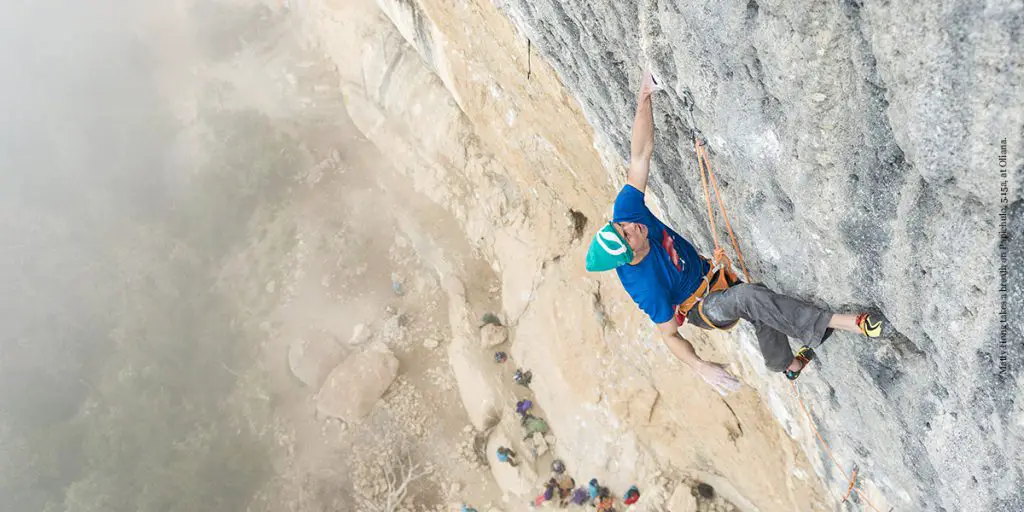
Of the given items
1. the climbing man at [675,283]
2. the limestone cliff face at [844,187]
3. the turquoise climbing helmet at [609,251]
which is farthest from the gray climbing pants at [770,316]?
the turquoise climbing helmet at [609,251]

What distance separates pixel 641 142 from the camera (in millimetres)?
3654

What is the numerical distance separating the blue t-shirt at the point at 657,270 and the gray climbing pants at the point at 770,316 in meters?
0.20

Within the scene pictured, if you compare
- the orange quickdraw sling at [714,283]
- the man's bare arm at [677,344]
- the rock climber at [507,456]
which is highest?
the orange quickdraw sling at [714,283]

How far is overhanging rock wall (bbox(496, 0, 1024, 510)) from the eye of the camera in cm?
192

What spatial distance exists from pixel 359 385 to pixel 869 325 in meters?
9.03

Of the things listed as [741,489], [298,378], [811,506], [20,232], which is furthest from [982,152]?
[20,232]

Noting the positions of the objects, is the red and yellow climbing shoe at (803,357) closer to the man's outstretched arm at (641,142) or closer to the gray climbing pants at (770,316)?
the gray climbing pants at (770,316)

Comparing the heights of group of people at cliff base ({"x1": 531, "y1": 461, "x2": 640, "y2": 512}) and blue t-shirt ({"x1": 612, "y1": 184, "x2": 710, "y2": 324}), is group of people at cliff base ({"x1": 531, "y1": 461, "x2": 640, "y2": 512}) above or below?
below

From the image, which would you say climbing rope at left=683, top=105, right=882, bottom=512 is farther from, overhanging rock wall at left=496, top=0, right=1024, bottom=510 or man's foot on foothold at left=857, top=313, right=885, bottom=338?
man's foot on foothold at left=857, top=313, right=885, bottom=338

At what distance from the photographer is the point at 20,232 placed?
1475 centimetres

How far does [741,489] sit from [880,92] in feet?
18.5

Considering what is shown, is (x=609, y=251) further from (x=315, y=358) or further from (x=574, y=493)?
(x=315, y=358)

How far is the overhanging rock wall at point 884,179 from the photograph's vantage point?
1.92 m

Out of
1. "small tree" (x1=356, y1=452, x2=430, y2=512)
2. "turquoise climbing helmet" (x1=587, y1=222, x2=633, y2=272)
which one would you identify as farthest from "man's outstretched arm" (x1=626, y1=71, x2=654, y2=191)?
"small tree" (x1=356, y1=452, x2=430, y2=512)
